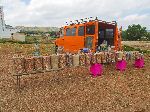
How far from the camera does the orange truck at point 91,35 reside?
17500mm

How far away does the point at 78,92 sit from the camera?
11250 millimetres

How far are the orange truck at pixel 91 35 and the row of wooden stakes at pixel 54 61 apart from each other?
285 cm

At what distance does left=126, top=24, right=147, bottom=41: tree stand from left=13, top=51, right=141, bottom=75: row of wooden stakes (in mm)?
61363

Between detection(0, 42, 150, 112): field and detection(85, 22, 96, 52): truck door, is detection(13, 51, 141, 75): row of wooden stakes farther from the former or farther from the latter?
detection(85, 22, 96, 52): truck door

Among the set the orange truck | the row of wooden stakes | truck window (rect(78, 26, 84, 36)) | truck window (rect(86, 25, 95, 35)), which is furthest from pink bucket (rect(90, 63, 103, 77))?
truck window (rect(78, 26, 84, 36))

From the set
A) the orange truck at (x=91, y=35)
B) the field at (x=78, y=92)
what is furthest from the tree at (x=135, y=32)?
the field at (x=78, y=92)

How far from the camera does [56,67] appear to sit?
12977 mm

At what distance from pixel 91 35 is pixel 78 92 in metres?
6.98

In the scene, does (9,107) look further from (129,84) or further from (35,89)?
(129,84)

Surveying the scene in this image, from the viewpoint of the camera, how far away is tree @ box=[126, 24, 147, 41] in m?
75.2

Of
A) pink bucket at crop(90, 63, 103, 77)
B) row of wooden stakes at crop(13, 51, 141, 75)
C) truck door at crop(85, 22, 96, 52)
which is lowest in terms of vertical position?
pink bucket at crop(90, 63, 103, 77)

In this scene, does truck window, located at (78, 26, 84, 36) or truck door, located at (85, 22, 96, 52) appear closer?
truck door, located at (85, 22, 96, 52)

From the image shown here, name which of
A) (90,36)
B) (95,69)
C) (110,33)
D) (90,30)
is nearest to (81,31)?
(90,30)

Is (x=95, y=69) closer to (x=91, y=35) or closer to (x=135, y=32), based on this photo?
(x=91, y=35)
